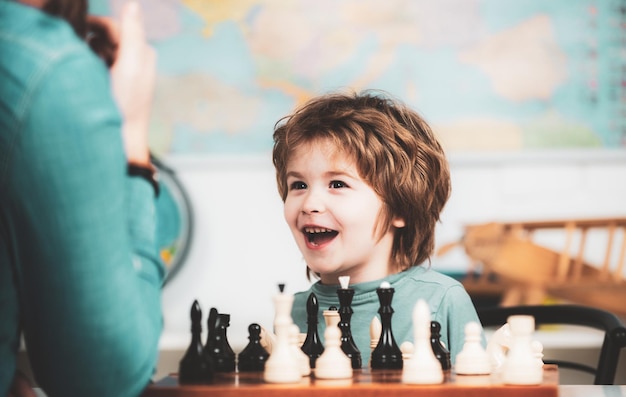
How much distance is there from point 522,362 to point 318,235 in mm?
799

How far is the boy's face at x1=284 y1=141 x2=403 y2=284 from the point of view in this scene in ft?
5.72

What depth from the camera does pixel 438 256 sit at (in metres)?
3.63

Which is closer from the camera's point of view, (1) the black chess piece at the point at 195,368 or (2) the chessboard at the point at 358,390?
(2) the chessboard at the point at 358,390

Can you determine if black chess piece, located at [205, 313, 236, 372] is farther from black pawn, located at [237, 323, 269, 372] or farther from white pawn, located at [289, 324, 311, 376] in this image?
white pawn, located at [289, 324, 311, 376]

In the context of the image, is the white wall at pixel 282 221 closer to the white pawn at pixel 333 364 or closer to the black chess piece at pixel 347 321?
the black chess piece at pixel 347 321

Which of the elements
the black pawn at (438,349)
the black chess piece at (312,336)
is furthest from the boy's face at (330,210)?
the black pawn at (438,349)

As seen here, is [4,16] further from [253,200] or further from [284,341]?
[253,200]

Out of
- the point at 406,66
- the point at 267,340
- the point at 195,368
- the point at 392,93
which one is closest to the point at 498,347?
the point at 267,340

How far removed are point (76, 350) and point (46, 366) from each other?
0.06 m

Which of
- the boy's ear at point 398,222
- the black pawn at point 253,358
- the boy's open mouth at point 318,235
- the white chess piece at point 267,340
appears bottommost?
the black pawn at point 253,358

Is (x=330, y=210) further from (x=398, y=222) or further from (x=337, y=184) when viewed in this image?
(x=398, y=222)

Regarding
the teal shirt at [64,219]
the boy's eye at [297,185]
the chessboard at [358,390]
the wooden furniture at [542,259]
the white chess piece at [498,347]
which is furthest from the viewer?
the wooden furniture at [542,259]

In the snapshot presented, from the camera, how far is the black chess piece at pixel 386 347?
128cm

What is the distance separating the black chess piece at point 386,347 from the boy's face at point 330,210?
1.43 ft
